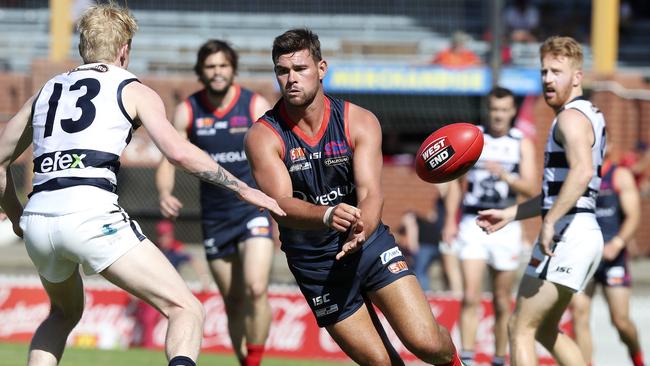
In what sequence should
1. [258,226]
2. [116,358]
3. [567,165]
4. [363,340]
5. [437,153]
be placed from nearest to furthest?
[363,340] < [437,153] < [567,165] < [258,226] < [116,358]

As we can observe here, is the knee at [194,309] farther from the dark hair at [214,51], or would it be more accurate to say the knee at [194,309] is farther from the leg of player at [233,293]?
the dark hair at [214,51]

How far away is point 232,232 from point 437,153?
8.78 ft

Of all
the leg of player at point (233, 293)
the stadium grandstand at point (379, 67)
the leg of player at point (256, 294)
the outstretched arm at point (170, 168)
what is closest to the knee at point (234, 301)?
the leg of player at point (233, 293)

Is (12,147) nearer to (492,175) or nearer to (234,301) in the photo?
(234,301)

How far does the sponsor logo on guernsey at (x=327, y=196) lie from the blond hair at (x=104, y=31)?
1.25 m

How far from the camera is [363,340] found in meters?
5.68

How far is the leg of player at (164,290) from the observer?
520cm

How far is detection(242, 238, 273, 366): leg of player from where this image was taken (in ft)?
25.9

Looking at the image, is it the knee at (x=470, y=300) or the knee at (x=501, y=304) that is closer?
the knee at (x=501, y=304)

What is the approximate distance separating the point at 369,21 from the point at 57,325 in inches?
545

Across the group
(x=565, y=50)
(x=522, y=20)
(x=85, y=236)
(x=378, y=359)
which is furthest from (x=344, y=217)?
(x=522, y=20)

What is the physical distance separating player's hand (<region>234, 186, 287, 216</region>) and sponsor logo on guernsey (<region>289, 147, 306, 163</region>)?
51 cm

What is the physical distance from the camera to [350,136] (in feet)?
18.9

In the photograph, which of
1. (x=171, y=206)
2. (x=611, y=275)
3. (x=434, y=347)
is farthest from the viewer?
(x=611, y=275)
